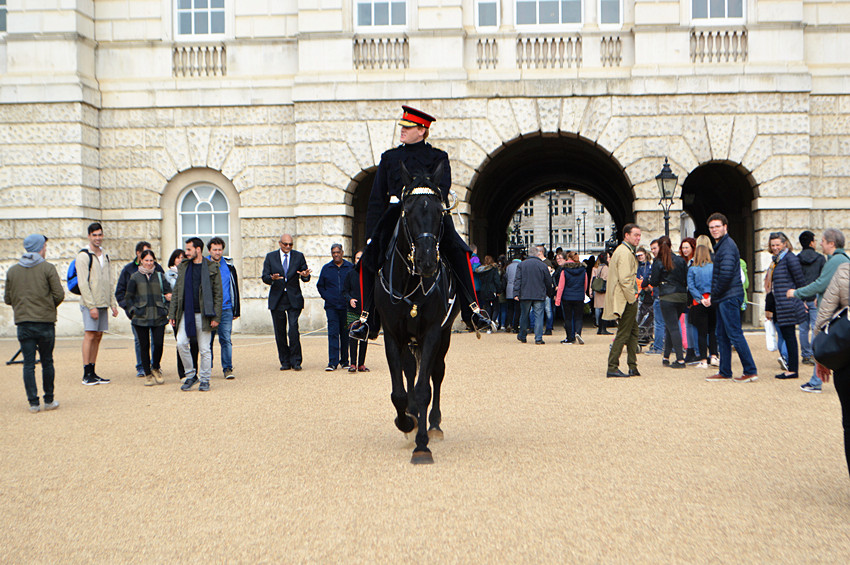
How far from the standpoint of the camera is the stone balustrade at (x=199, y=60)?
795 inches

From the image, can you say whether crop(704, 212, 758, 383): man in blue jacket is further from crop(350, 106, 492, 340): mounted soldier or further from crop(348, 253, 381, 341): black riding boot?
crop(348, 253, 381, 341): black riding boot

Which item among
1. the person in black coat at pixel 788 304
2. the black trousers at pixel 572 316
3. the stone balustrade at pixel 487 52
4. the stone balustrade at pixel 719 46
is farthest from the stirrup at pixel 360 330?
the stone balustrade at pixel 719 46

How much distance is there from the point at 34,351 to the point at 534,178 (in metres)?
24.3

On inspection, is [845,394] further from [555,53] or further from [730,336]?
[555,53]

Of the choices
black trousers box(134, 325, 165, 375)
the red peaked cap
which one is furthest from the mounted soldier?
black trousers box(134, 325, 165, 375)

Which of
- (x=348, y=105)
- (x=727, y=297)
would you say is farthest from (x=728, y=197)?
(x=727, y=297)

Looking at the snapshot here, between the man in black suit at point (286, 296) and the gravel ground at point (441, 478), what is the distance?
239 centimetres

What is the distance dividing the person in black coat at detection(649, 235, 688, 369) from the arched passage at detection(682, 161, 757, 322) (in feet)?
23.6

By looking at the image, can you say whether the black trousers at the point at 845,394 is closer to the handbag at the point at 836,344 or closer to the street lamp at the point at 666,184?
the handbag at the point at 836,344

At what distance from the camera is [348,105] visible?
19625 mm

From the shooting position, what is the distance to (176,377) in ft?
42.0

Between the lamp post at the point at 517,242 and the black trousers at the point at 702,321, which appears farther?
the lamp post at the point at 517,242

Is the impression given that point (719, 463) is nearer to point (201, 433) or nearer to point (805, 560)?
point (805, 560)

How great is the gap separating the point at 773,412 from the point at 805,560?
4.59 meters
